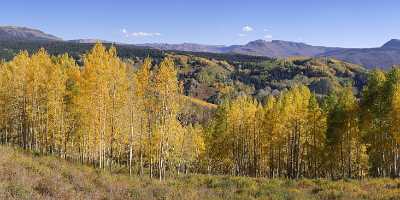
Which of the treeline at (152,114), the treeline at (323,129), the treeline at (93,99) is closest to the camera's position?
the treeline at (93,99)

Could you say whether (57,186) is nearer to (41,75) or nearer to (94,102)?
(94,102)

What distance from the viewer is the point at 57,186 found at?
50.1 ft

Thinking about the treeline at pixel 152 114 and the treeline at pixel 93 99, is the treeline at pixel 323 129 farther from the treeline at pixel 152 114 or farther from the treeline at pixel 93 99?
the treeline at pixel 93 99

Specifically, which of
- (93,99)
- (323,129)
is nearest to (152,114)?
(93,99)

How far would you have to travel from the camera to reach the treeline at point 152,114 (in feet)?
140

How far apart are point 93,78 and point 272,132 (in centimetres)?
2371

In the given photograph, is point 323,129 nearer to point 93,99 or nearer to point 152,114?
point 152,114

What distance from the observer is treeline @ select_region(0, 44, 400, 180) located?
4253 centimetres

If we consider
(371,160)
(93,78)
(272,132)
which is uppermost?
(93,78)

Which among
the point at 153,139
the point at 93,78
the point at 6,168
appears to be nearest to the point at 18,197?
the point at 6,168

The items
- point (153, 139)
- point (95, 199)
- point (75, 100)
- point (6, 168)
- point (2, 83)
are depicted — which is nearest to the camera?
point (95, 199)

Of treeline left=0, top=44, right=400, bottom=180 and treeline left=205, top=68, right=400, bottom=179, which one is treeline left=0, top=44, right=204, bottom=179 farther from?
treeline left=205, top=68, right=400, bottom=179

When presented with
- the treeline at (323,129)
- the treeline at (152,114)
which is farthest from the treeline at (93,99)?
the treeline at (323,129)

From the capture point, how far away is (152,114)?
48.8 meters
